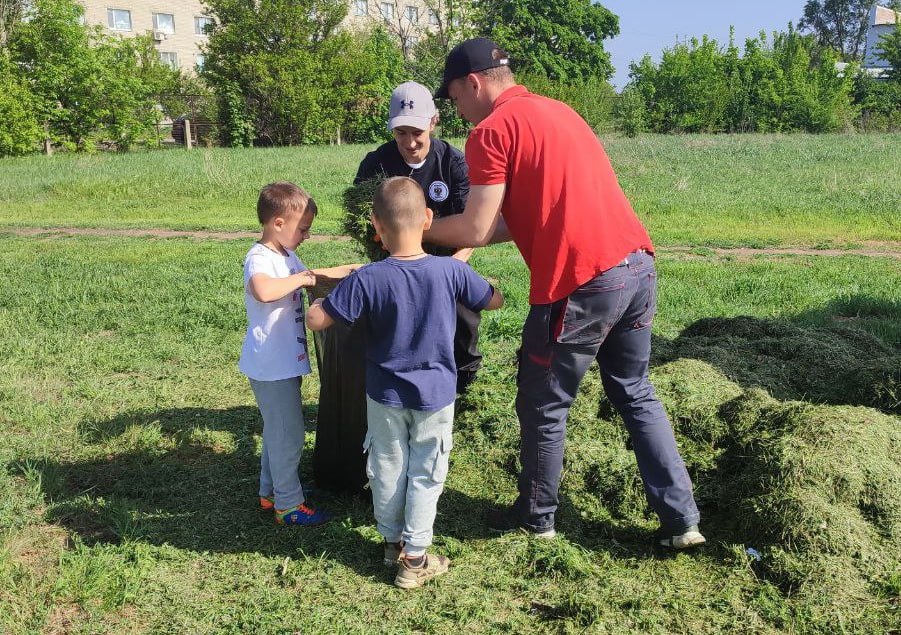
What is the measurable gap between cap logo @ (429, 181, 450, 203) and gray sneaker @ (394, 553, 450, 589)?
1974mm

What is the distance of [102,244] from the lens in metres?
11.5

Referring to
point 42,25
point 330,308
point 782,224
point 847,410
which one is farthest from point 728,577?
point 42,25

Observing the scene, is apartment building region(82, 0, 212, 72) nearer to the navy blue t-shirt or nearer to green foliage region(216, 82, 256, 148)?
green foliage region(216, 82, 256, 148)

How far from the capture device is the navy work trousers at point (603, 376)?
2.93 metres

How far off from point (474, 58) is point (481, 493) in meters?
2.08

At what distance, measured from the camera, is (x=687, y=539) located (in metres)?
3.14

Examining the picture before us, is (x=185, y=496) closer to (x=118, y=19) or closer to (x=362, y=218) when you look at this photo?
(x=362, y=218)

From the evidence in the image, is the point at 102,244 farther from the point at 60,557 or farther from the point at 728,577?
the point at 728,577

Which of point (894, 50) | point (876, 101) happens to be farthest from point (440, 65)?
point (894, 50)

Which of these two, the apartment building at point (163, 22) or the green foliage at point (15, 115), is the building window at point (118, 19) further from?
the green foliage at point (15, 115)

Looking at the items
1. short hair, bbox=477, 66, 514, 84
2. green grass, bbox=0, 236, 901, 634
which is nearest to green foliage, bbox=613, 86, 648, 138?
green grass, bbox=0, 236, 901, 634

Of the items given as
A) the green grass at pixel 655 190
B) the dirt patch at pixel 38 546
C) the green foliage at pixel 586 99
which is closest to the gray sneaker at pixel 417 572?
the dirt patch at pixel 38 546

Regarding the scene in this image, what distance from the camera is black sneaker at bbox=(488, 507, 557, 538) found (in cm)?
331

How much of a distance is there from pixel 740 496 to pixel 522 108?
6.39ft
